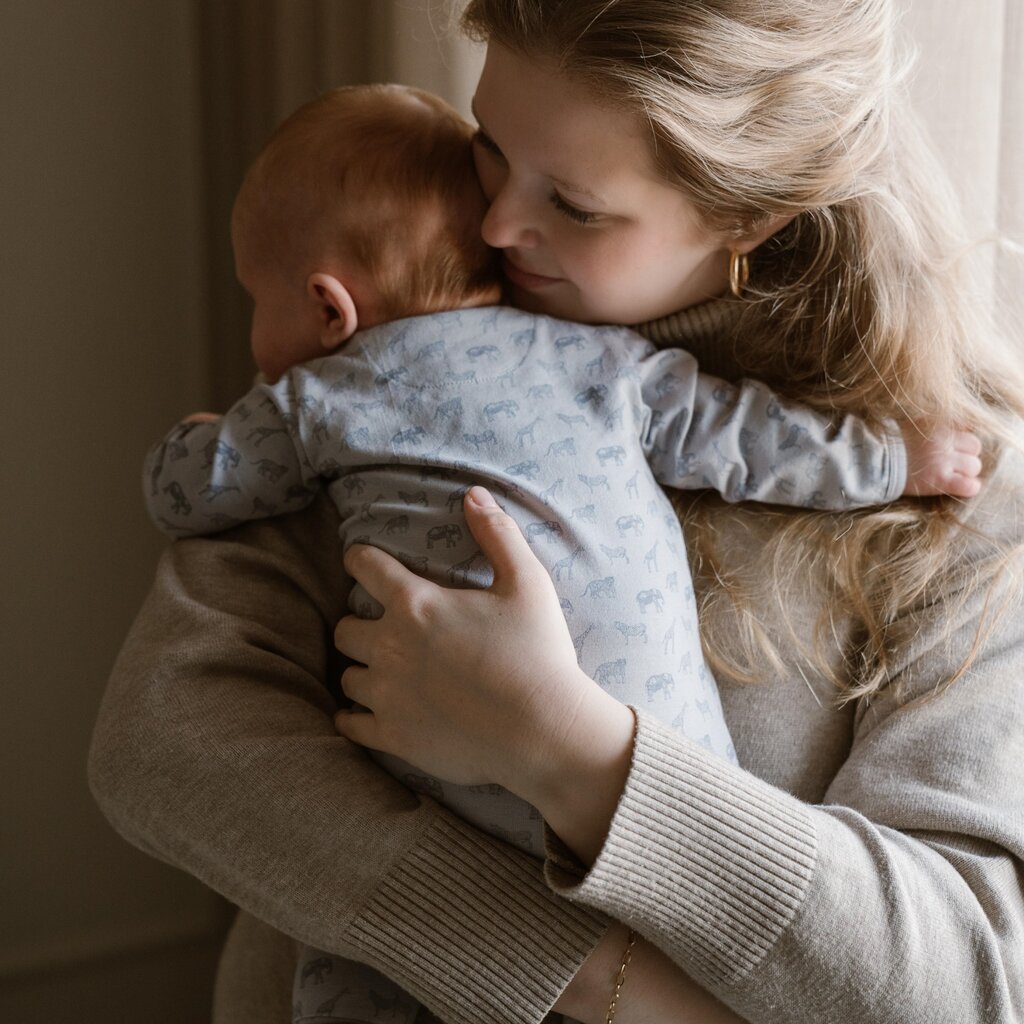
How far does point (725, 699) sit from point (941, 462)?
0.31 m

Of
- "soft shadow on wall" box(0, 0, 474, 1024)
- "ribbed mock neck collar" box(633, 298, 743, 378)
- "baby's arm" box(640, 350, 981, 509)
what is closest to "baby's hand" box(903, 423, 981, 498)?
"baby's arm" box(640, 350, 981, 509)

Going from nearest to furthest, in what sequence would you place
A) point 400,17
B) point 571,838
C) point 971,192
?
1. point 571,838
2. point 971,192
3. point 400,17

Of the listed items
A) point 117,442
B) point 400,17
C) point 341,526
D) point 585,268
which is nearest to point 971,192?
point 585,268

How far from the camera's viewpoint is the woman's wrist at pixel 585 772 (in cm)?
90

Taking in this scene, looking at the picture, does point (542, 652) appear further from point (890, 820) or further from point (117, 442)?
point (117, 442)

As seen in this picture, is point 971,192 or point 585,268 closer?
point 585,268

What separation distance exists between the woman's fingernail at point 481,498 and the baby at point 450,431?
0.02 metres

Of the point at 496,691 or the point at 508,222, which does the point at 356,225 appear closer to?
the point at 508,222

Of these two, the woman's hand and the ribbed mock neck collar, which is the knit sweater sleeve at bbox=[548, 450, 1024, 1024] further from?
the ribbed mock neck collar

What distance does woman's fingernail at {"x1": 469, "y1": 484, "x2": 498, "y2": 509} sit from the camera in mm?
972

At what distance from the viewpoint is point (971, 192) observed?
134cm

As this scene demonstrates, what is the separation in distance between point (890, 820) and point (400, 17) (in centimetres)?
111

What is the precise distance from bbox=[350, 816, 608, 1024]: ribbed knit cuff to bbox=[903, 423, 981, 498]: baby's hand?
1.72 ft

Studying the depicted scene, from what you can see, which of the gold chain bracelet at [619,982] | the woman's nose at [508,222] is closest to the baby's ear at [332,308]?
the woman's nose at [508,222]
